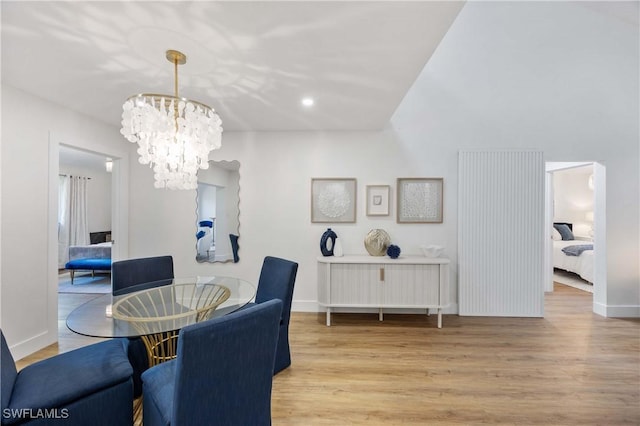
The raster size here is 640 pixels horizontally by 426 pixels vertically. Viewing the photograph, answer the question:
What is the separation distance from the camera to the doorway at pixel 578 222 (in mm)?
3391

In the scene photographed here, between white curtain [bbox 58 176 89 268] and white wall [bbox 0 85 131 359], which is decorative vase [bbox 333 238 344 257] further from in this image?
white curtain [bbox 58 176 89 268]

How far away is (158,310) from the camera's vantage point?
5.82 ft

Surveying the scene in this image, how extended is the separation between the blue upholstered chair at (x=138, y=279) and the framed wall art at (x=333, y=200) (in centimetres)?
175

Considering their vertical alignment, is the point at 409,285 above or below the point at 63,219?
below

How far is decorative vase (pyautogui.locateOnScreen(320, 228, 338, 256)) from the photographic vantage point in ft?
10.9

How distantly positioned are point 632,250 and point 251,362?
459cm

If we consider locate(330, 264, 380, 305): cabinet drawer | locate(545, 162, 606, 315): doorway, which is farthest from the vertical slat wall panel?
locate(330, 264, 380, 305): cabinet drawer

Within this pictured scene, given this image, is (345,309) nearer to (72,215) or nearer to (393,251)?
(393,251)

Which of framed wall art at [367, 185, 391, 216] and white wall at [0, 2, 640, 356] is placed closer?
white wall at [0, 2, 640, 356]

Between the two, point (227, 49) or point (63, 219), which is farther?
point (63, 219)

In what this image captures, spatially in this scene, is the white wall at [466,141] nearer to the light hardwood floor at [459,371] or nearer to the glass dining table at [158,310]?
the light hardwood floor at [459,371]

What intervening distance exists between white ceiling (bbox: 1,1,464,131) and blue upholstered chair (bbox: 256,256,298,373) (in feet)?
4.82

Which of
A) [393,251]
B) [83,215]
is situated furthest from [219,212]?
[83,215]

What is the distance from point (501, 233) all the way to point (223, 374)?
3475mm
